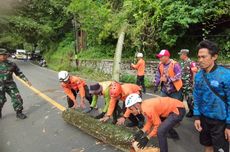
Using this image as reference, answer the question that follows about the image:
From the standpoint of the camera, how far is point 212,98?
15.2ft

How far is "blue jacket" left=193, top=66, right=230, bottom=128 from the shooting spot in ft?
14.7

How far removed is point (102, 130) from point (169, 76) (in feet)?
6.39

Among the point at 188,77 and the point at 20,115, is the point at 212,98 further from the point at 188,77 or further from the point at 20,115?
the point at 20,115

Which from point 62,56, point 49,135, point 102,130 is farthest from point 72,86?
point 62,56

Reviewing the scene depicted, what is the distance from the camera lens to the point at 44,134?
29.7 feet

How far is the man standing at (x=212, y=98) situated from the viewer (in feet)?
14.7

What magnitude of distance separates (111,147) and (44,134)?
2.54 m

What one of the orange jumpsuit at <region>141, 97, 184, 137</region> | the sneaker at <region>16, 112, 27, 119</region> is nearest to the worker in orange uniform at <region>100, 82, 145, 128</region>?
the orange jumpsuit at <region>141, 97, 184, 137</region>

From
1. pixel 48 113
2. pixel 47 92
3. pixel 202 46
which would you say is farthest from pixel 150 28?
pixel 202 46

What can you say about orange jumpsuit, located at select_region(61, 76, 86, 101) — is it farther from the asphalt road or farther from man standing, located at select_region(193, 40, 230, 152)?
man standing, located at select_region(193, 40, 230, 152)

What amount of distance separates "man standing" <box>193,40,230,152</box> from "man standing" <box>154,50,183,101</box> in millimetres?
2658

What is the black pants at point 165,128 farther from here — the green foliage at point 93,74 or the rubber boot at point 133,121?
the green foliage at point 93,74

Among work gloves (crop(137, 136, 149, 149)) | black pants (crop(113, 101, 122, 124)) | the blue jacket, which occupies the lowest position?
black pants (crop(113, 101, 122, 124))

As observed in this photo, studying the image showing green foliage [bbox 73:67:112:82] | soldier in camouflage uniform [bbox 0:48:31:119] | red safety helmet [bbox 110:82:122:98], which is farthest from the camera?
green foliage [bbox 73:67:112:82]
